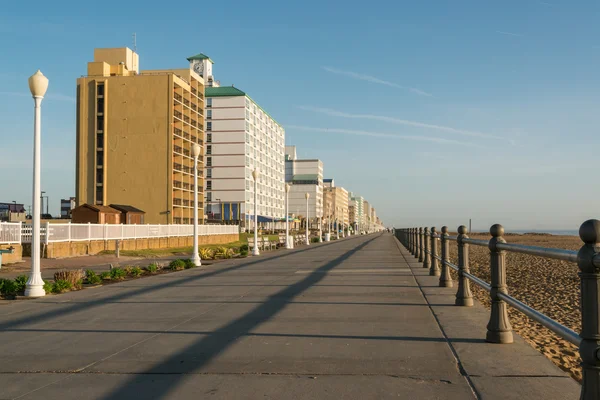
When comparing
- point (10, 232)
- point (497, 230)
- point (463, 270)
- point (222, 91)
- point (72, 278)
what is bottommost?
point (72, 278)

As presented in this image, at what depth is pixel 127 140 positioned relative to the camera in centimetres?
7856

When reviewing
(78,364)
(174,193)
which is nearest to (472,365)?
(78,364)

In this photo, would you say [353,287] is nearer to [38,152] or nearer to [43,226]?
[38,152]

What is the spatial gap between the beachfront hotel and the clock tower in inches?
1459

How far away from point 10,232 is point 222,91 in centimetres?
9386

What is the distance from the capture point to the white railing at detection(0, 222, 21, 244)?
2234 cm

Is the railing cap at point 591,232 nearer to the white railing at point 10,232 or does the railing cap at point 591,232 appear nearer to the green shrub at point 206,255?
the white railing at point 10,232

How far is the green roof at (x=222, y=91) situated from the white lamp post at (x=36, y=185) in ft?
333

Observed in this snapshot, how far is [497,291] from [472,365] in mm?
1155

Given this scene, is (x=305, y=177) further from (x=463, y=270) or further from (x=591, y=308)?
(x=591, y=308)

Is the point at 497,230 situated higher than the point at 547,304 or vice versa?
the point at 497,230

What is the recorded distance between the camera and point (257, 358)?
5.36m

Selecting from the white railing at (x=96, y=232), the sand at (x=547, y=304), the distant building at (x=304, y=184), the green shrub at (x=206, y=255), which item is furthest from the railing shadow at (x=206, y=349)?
the distant building at (x=304, y=184)

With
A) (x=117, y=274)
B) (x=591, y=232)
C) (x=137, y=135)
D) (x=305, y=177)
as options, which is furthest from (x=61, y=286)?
(x=305, y=177)
